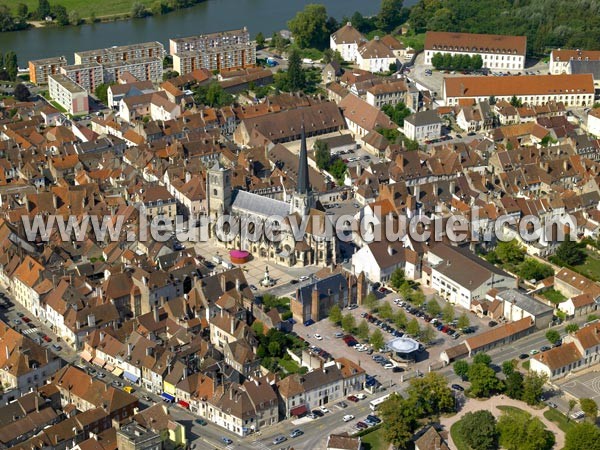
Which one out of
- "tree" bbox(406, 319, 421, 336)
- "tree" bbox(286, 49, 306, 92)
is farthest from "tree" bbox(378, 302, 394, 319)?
"tree" bbox(286, 49, 306, 92)

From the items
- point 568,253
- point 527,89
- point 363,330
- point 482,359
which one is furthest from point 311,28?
point 482,359

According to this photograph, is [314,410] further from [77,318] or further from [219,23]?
[219,23]

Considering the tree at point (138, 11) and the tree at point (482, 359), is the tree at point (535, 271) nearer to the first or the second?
the tree at point (482, 359)

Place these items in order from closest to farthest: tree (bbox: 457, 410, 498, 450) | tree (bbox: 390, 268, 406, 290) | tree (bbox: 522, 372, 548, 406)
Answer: tree (bbox: 457, 410, 498, 450), tree (bbox: 522, 372, 548, 406), tree (bbox: 390, 268, 406, 290)

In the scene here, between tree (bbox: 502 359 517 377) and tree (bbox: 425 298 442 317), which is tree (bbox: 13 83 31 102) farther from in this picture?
tree (bbox: 502 359 517 377)

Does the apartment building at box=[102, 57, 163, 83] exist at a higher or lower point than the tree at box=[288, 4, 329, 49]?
lower

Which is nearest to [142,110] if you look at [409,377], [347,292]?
[347,292]

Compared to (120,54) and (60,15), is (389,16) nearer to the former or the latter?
(120,54)

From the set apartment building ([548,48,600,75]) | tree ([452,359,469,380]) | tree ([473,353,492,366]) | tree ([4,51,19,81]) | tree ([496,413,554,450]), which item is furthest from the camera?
apartment building ([548,48,600,75])
